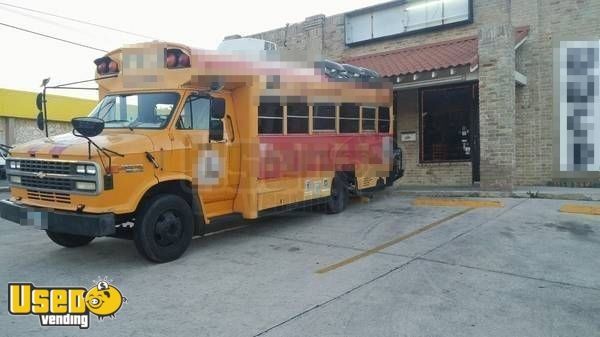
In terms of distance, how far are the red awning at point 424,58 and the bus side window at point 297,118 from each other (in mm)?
4902

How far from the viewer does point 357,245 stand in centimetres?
751

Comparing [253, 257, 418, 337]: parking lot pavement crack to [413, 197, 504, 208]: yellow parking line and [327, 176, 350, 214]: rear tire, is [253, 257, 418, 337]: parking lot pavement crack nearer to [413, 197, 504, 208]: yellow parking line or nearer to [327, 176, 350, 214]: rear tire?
[327, 176, 350, 214]: rear tire

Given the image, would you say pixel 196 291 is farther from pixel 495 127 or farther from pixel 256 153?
pixel 495 127

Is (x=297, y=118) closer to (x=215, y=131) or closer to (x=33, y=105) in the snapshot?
(x=215, y=131)

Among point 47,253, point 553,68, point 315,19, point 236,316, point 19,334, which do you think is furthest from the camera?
point 315,19

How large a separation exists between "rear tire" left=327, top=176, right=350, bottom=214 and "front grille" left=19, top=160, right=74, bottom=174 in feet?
17.7

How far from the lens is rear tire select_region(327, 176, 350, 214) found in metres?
10.2

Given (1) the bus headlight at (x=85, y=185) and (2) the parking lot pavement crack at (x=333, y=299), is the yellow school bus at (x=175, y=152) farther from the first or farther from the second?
(2) the parking lot pavement crack at (x=333, y=299)

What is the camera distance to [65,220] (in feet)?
19.2

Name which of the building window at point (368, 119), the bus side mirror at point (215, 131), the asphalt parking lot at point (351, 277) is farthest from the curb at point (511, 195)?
the bus side mirror at point (215, 131)

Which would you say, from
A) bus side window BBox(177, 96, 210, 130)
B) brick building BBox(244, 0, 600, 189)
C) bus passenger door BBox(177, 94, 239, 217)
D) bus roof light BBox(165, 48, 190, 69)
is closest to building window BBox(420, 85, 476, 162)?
brick building BBox(244, 0, 600, 189)

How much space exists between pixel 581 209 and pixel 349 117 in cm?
504

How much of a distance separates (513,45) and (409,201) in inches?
176

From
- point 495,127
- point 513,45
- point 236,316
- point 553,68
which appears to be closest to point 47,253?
point 236,316
